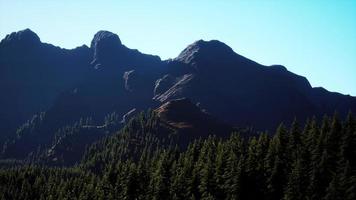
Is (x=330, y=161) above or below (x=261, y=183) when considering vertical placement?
above

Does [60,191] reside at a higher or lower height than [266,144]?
lower

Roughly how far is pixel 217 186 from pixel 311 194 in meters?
21.8

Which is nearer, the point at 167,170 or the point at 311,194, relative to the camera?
the point at 311,194

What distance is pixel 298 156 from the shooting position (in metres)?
86.8

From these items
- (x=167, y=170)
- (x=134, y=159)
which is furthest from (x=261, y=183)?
(x=134, y=159)

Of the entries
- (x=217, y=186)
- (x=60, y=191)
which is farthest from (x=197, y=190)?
(x=60, y=191)

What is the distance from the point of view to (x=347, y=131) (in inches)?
3376

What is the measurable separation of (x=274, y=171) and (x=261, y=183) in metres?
3.89

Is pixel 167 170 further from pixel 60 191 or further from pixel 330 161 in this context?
pixel 330 161

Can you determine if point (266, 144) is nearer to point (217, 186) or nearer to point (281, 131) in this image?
point (281, 131)

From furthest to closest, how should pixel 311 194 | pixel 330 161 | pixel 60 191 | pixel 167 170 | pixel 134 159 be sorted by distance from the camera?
pixel 134 159 → pixel 60 191 → pixel 167 170 → pixel 330 161 → pixel 311 194

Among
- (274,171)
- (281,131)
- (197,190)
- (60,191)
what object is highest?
(281,131)

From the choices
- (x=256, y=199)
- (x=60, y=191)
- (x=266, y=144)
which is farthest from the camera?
(x=60, y=191)

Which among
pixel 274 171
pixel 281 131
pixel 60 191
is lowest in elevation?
pixel 60 191
